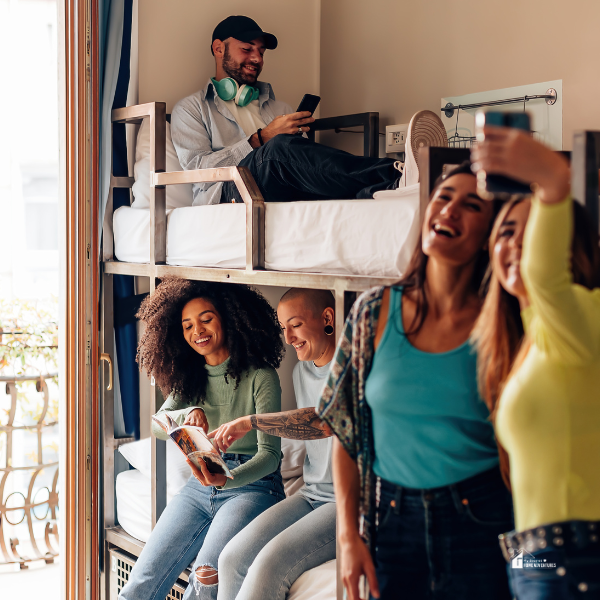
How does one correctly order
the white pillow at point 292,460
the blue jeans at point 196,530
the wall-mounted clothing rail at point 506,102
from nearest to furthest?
1. the blue jeans at point 196,530
2. the wall-mounted clothing rail at point 506,102
3. the white pillow at point 292,460

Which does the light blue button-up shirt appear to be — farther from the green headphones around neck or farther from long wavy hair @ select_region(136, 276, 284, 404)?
long wavy hair @ select_region(136, 276, 284, 404)

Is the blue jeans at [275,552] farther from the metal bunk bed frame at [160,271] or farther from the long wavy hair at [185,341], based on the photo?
the long wavy hair at [185,341]

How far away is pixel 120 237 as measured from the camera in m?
2.59

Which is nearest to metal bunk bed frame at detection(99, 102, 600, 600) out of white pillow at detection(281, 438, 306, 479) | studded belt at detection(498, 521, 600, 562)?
white pillow at detection(281, 438, 306, 479)

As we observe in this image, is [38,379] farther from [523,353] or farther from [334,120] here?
[523,353]

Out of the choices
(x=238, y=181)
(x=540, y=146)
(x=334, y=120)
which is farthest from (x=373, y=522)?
(x=334, y=120)

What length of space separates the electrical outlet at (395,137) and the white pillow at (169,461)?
1.51 m

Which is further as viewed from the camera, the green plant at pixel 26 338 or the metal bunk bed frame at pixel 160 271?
the green plant at pixel 26 338

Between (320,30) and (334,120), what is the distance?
71 centimetres

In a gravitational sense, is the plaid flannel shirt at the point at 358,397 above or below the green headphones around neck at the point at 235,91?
below

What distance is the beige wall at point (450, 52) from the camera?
2.34 metres

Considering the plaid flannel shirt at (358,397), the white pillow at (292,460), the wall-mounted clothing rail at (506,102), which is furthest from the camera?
the white pillow at (292,460)

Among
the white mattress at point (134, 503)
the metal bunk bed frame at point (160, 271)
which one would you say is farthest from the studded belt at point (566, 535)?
the white mattress at point (134, 503)

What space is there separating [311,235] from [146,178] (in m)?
0.94
